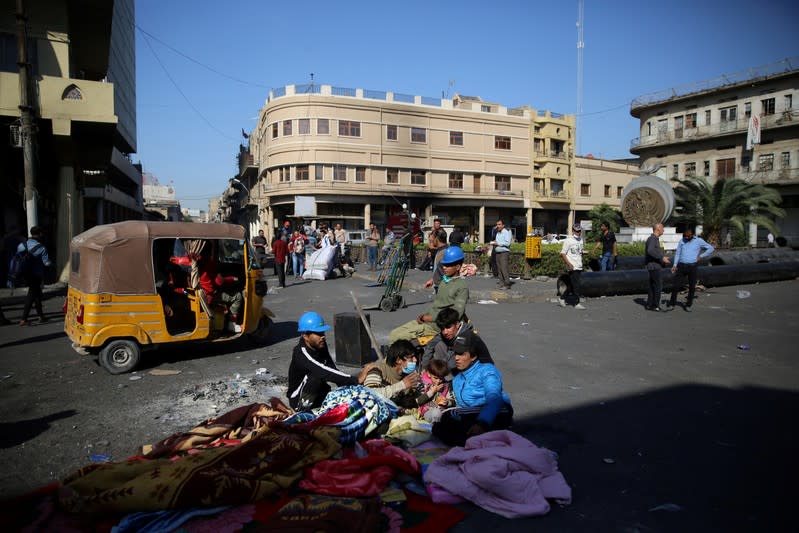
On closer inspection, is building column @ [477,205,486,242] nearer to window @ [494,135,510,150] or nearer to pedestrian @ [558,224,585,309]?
window @ [494,135,510,150]

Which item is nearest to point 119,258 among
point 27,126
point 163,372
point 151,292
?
point 151,292

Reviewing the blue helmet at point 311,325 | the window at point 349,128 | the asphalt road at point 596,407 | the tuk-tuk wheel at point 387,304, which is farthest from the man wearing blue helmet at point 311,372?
the window at point 349,128

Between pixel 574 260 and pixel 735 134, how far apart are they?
43.8 m

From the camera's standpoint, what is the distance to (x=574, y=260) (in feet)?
41.2

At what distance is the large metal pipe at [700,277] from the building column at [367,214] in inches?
1309

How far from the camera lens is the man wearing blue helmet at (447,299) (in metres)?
6.07

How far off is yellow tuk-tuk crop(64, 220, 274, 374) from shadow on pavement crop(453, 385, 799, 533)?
4.77m

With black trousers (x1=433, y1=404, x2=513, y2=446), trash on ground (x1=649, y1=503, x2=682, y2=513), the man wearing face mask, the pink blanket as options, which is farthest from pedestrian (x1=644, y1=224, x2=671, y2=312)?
the pink blanket

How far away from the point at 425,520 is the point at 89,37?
71.5ft

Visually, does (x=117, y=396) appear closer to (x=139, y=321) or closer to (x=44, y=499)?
(x=139, y=321)

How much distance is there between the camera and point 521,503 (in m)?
3.41

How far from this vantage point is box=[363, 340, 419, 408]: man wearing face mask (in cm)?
491

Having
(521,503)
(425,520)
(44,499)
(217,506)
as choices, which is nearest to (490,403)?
(521,503)

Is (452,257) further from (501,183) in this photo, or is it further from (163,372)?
(501,183)
